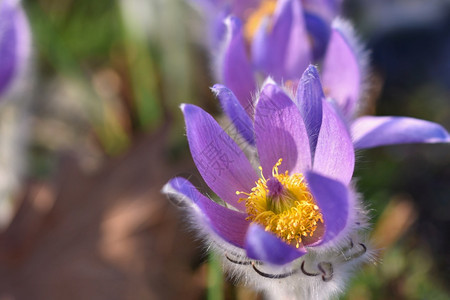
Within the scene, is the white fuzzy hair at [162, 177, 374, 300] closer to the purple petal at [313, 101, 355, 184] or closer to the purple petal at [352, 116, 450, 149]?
the purple petal at [313, 101, 355, 184]

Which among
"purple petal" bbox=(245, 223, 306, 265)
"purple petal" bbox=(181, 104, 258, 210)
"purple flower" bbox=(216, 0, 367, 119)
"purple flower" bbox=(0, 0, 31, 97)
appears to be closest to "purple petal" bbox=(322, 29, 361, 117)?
"purple flower" bbox=(216, 0, 367, 119)

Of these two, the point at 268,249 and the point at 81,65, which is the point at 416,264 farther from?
the point at 81,65

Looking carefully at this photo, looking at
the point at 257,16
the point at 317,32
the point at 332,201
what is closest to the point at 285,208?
the point at 332,201

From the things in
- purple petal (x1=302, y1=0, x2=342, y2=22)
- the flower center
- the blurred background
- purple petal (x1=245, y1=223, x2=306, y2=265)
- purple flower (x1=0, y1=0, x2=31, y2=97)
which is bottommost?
the blurred background

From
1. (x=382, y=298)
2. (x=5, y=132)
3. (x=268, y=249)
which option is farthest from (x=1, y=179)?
(x=268, y=249)

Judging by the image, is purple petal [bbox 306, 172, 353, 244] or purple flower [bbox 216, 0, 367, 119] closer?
purple petal [bbox 306, 172, 353, 244]

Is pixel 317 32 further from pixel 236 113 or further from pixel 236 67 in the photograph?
pixel 236 113

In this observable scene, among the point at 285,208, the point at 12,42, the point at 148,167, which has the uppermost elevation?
the point at 12,42

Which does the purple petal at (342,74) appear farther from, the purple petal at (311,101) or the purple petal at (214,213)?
the purple petal at (214,213)
